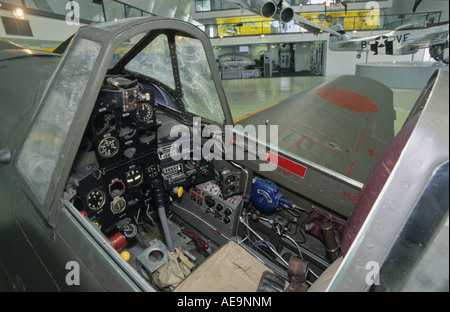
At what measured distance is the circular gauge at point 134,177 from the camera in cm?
195

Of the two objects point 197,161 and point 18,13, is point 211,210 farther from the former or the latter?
point 18,13

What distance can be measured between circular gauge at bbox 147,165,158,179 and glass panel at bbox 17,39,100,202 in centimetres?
78

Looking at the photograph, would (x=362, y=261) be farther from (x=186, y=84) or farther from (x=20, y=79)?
(x=20, y=79)

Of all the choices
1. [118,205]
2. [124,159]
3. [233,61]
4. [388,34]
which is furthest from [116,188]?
[233,61]

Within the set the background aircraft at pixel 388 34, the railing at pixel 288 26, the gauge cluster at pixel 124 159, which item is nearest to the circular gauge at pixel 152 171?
the gauge cluster at pixel 124 159

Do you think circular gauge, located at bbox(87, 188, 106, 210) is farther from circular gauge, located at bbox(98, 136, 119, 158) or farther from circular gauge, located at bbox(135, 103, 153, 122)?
circular gauge, located at bbox(135, 103, 153, 122)

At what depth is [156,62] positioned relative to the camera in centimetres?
244

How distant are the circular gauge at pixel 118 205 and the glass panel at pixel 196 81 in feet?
3.55

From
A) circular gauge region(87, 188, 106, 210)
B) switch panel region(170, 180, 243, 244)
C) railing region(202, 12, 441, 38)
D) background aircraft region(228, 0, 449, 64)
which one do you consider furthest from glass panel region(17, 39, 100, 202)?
railing region(202, 12, 441, 38)

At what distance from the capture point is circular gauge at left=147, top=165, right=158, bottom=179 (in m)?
2.07

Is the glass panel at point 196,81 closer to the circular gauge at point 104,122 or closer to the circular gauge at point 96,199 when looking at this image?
the circular gauge at point 104,122

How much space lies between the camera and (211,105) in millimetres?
2420

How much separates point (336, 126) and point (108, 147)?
3333mm
